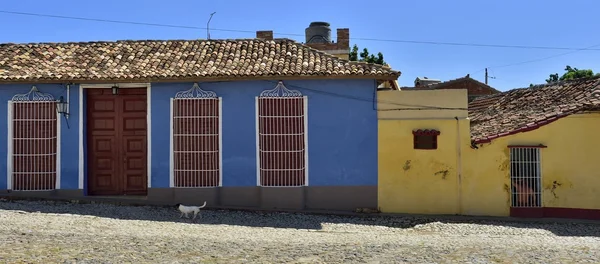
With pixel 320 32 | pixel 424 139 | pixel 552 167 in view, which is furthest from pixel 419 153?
pixel 320 32

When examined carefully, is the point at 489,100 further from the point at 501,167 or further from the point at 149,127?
the point at 149,127

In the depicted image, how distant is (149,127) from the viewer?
12.0 metres

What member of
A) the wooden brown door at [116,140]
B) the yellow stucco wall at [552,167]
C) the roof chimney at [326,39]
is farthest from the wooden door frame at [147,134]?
the yellow stucco wall at [552,167]

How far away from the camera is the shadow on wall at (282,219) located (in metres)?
10.5

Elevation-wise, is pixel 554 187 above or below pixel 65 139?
below

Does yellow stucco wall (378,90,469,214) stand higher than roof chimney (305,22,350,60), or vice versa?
roof chimney (305,22,350,60)

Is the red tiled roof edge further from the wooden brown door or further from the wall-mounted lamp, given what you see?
the wall-mounted lamp

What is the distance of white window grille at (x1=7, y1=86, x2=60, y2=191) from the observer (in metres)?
11.9

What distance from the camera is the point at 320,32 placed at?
1731 cm

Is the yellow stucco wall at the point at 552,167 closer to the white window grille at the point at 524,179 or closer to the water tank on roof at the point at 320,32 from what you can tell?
the white window grille at the point at 524,179

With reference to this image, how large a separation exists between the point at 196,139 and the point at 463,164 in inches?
236

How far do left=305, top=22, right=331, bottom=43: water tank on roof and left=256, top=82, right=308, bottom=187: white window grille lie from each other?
5.76m

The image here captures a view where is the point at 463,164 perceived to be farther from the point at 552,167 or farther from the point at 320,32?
the point at 320,32

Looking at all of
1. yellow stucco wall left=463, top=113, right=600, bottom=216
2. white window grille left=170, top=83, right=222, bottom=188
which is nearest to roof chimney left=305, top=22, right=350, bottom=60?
white window grille left=170, top=83, right=222, bottom=188
